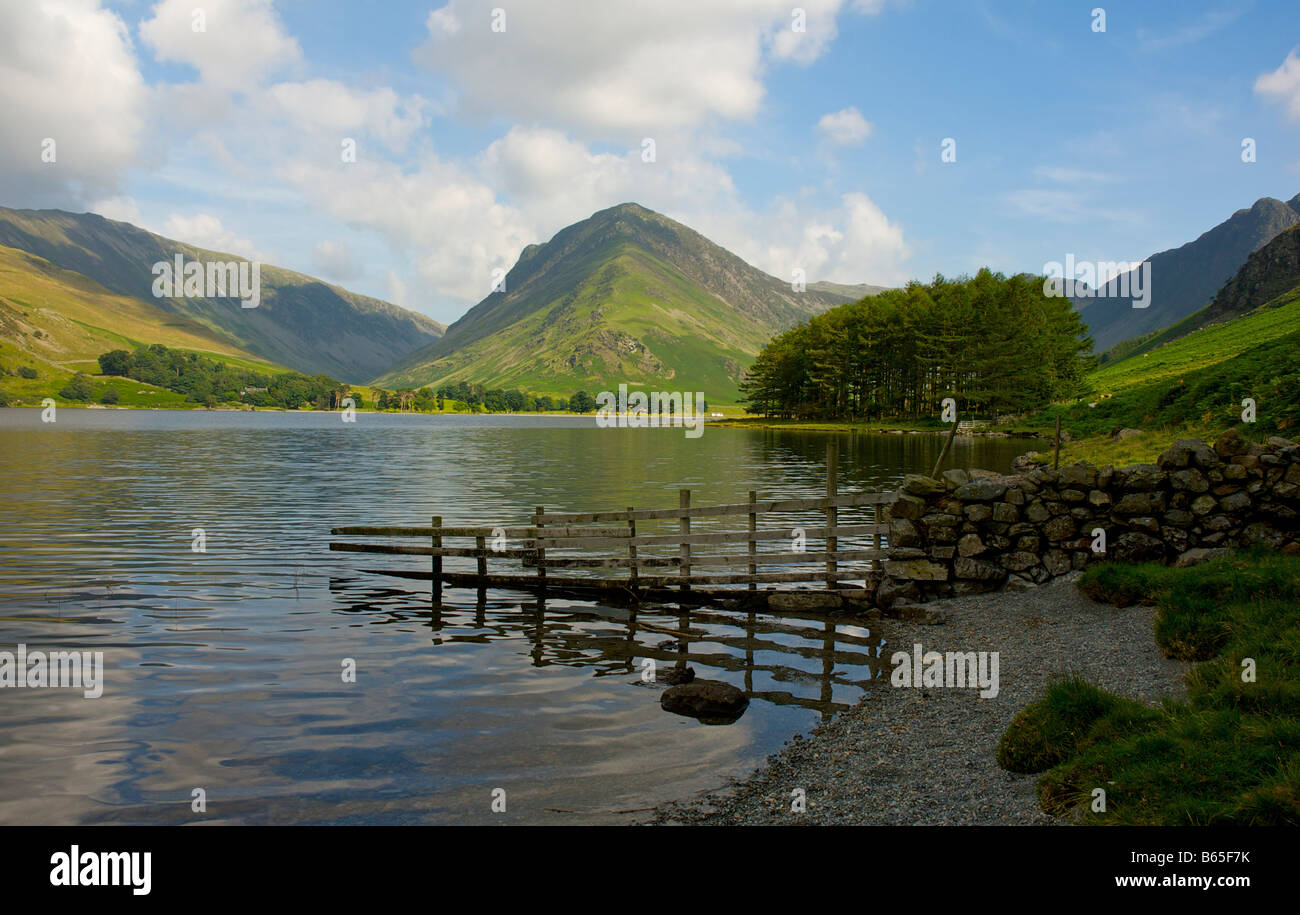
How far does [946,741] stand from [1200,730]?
14.2 feet

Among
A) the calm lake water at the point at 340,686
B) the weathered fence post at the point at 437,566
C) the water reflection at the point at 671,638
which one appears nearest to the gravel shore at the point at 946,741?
the calm lake water at the point at 340,686

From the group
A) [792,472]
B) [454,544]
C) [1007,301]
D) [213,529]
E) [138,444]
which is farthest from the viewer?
[1007,301]

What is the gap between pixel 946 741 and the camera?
13094 millimetres

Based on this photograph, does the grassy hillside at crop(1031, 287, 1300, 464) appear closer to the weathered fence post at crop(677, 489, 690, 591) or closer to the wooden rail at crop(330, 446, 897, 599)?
the wooden rail at crop(330, 446, 897, 599)

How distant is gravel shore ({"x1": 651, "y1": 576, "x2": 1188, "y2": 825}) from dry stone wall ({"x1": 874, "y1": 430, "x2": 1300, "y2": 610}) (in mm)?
2963

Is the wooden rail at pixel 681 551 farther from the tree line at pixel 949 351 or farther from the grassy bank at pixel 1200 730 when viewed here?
the tree line at pixel 949 351

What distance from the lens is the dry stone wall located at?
65.3ft

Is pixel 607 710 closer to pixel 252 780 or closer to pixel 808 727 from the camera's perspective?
pixel 808 727

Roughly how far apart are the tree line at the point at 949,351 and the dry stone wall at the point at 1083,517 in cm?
9995

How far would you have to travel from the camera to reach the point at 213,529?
39219mm

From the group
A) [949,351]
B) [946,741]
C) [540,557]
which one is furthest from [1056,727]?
[949,351]

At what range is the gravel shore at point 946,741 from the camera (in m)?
10.6
